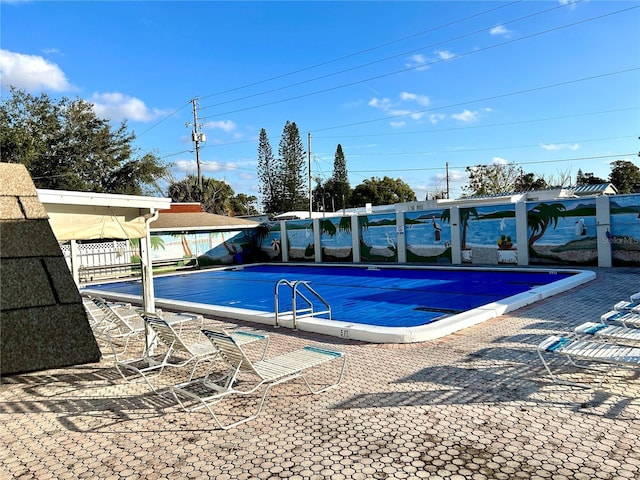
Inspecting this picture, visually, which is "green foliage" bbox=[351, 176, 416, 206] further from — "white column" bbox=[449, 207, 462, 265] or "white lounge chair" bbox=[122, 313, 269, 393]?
"white lounge chair" bbox=[122, 313, 269, 393]

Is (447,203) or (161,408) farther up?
(447,203)

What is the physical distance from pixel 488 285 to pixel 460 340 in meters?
8.70

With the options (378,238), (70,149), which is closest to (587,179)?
(378,238)

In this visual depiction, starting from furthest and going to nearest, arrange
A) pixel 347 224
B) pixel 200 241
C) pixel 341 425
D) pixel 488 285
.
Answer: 1. pixel 200 241
2. pixel 347 224
3. pixel 488 285
4. pixel 341 425

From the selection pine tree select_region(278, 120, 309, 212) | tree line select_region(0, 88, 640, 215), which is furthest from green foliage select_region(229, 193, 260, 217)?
pine tree select_region(278, 120, 309, 212)

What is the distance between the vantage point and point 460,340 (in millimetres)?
7027

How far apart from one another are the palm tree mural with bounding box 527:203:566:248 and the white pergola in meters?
16.0

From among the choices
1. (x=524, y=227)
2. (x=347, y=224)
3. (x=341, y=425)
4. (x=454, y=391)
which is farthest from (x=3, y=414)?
(x=347, y=224)

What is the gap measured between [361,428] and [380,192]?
68442mm

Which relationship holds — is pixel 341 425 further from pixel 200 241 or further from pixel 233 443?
pixel 200 241

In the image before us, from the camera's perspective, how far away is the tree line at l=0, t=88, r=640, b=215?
A: 35062 millimetres

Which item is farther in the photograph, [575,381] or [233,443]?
[575,381]

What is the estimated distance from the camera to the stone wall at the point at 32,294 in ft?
19.9

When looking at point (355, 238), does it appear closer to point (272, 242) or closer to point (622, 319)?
point (272, 242)
